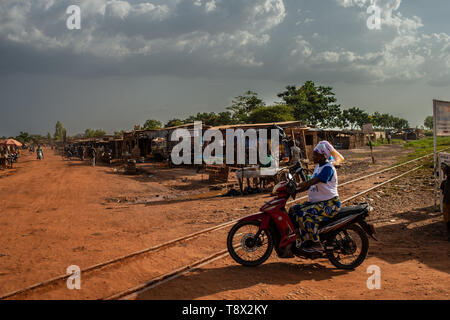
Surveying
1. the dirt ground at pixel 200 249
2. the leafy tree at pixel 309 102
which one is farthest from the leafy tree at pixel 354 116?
the dirt ground at pixel 200 249

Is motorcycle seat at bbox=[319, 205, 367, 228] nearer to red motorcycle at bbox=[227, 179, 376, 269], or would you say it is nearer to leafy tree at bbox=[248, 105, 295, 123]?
red motorcycle at bbox=[227, 179, 376, 269]

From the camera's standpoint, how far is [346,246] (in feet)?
15.1

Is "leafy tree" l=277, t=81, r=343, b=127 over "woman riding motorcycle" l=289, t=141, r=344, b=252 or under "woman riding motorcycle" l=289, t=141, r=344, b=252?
over

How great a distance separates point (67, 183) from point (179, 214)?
9.58 metres

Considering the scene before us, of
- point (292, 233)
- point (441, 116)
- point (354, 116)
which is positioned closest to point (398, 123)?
point (354, 116)

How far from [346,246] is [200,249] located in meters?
2.59

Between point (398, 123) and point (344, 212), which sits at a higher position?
point (398, 123)

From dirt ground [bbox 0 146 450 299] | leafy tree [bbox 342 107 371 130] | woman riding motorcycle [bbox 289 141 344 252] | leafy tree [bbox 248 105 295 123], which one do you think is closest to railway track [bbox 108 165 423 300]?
dirt ground [bbox 0 146 450 299]

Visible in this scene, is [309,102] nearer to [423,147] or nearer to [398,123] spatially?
[423,147]

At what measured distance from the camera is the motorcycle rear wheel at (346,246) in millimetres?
4602

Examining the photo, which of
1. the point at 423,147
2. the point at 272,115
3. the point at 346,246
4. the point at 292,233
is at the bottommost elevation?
the point at 346,246

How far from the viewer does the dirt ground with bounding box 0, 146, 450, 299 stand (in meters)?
4.01

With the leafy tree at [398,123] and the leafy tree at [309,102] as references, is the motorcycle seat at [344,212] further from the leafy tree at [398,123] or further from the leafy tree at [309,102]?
the leafy tree at [398,123]
